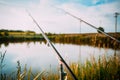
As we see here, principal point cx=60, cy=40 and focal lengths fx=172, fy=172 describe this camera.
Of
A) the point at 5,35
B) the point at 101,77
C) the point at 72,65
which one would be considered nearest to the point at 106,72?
the point at 101,77

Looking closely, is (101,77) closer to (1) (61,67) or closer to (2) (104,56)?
(2) (104,56)

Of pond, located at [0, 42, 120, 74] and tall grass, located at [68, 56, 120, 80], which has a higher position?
tall grass, located at [68, 56, 120, 80]

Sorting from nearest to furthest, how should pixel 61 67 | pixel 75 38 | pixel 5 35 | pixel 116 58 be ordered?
1. pixel 61 67
2. pixel 116 58
3. pixel 75 38
4. pixel 5 35

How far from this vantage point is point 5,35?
6359 cm

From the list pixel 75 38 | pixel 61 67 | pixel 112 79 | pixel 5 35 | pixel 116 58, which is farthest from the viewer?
pixel 5 35

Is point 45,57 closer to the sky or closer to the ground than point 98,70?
closer to the ground

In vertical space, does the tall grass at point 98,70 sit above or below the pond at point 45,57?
above

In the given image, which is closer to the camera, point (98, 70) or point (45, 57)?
point (98, 70)

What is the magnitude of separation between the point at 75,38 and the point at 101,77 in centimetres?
4864

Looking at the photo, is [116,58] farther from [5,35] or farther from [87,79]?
[5,35]

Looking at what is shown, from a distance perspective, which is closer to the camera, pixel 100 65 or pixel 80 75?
pixel 80 75

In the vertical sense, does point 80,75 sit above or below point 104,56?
below

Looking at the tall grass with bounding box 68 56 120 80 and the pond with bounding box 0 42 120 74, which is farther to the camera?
the pond with bounding box 0 42 120 74

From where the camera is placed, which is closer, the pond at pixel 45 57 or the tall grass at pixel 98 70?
the tall grass at pixel 98 70
